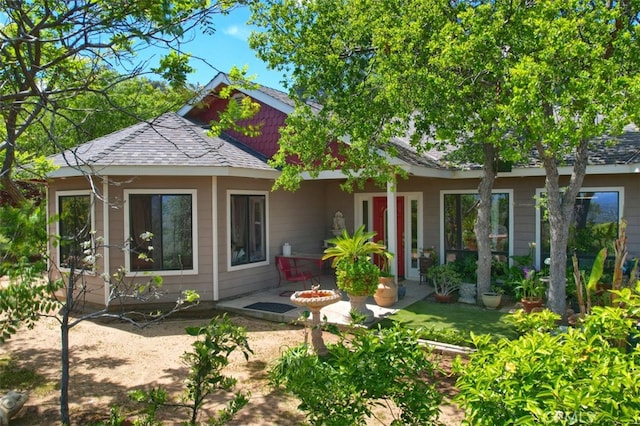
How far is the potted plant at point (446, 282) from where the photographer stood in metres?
9.86

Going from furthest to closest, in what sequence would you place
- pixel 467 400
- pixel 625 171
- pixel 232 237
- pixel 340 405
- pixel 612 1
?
pixel 232 237 → pixel 625 171 → pixel 612 1 → pixel 340 405 → pixel 467 400

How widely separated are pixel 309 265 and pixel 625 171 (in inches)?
311

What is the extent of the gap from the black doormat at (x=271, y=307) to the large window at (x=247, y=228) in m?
1.27

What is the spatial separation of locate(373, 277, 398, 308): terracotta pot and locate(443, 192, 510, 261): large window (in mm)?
→ 2987

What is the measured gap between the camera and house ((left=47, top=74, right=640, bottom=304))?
9508 mm

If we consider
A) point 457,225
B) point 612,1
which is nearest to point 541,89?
point 612,1

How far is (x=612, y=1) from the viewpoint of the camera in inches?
305

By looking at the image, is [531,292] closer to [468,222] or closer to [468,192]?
[468,222]

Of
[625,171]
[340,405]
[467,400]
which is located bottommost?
[340,405]

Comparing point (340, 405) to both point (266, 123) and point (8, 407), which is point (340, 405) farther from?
point (266, 123)

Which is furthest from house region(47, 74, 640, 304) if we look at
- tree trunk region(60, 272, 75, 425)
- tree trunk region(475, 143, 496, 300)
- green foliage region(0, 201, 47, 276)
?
green foliage region(0, 201, 47, 276)

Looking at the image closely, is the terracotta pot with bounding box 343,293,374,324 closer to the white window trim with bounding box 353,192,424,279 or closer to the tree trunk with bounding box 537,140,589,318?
the tree trunk with bounding box 537,140,589,318

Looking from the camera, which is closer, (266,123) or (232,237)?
(232,237)

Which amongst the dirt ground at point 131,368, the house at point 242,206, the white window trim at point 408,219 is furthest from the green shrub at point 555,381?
the white window trim at point 408,219
